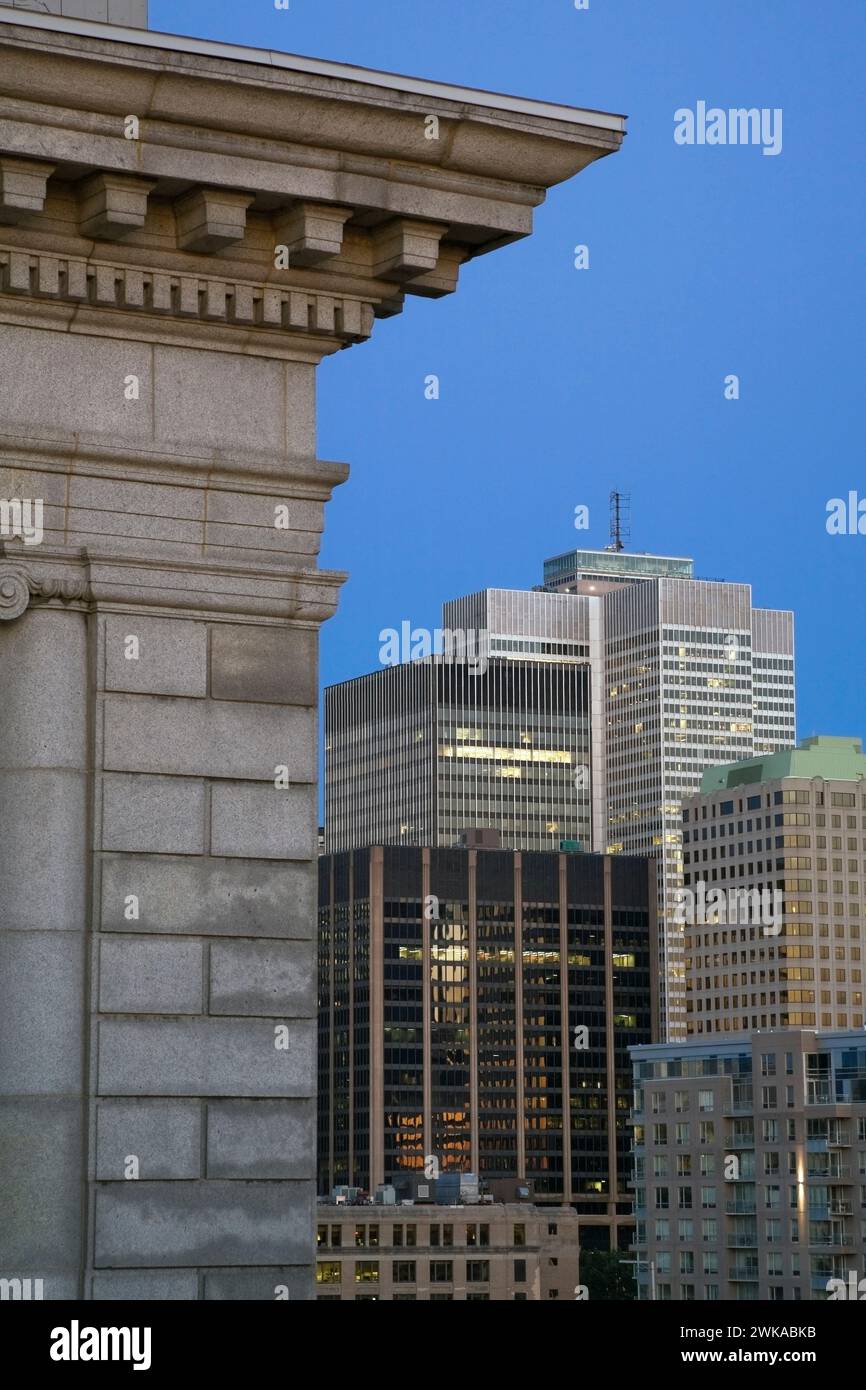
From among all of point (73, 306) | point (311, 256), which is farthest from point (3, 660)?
point (311, 256)

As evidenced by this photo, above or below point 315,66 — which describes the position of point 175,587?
below

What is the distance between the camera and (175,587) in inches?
485

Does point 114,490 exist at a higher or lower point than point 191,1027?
higher

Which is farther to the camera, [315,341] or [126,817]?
[315,341]

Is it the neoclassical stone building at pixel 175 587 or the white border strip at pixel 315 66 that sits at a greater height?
the white border strip at pixel 315 66

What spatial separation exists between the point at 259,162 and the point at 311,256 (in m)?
0.60

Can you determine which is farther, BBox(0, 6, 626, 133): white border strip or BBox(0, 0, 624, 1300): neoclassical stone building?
BBox(0, 0, 624, 1300): neoclassical stone building

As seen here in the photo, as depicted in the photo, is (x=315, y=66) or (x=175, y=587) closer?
(x=315, y=66)

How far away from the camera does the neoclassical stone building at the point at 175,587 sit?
1168 cm

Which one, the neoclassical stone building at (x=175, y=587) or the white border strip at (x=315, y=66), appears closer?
the white border strip at (x=315, y=66)

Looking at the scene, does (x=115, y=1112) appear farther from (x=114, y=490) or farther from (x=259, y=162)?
(x=259, y=162)

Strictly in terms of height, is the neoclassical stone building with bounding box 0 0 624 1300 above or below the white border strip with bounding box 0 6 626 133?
below

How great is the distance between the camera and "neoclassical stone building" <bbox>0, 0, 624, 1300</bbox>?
11.7m

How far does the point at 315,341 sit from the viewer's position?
42.2 ft
